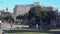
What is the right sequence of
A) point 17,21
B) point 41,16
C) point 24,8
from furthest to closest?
1. point 24,8
2. point 17,21
3. point 41,16

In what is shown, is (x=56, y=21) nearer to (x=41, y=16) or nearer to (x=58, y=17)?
(x=58, y=17)

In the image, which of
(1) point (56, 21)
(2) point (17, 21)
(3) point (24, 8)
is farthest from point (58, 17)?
(3) point (24, 8)

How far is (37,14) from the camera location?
184 feet

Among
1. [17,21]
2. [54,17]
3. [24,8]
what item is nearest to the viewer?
[54,17]

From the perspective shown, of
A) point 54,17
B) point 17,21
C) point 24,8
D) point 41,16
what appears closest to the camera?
point 41,16

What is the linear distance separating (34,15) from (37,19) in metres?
1.26

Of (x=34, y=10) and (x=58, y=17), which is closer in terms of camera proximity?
(x=34, y=10)

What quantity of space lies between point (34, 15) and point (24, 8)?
209 feet

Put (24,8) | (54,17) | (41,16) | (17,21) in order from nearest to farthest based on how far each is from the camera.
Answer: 1. (41,16)
2. (54,17)
3. (17,21)
4. (24,8)

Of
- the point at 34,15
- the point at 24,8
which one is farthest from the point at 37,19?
the point at 24,8

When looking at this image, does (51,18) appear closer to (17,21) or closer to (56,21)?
(56,21)

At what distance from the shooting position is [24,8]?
119875 mm

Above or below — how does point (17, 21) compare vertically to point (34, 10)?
below

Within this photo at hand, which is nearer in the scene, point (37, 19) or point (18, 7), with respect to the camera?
point (37, 19)
